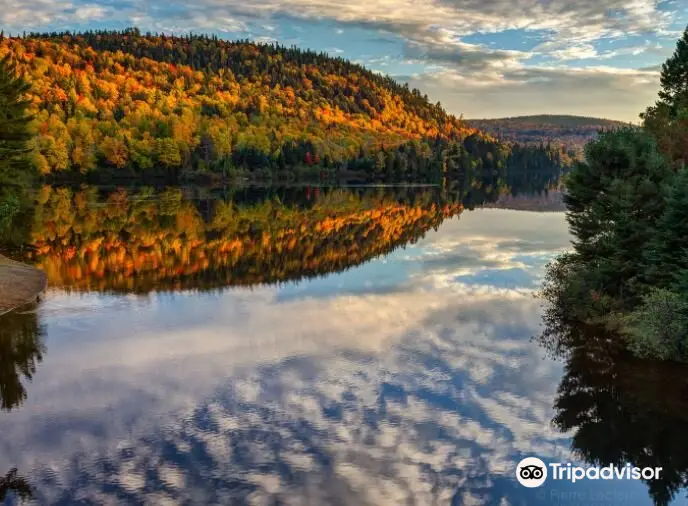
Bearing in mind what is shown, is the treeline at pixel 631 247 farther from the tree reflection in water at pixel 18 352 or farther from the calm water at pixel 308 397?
the tree reflection in water at pixel 18 352

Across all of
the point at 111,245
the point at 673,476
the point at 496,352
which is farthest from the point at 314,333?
the point at 111,245

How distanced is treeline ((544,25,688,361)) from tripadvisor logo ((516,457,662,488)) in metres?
8.82

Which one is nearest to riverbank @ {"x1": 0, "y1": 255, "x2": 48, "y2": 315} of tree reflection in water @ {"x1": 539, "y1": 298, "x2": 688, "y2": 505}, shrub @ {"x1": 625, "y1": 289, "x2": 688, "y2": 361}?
tree reflection in water @ {"x1": 539, "y1": 298, "x2": 688, "y2": 505}

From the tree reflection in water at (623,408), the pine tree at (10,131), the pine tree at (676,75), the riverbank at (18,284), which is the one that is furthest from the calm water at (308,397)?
the pine tree at (676,75)

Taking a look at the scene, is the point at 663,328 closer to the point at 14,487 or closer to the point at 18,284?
the point at 14,487

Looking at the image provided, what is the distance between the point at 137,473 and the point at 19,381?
9.42 m

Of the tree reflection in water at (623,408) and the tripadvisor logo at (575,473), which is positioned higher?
the tree reflection in water at (623,408)

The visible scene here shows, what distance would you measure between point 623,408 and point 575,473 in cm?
497

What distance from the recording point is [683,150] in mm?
45219

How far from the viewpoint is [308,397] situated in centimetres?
2423

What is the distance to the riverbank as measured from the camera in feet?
119

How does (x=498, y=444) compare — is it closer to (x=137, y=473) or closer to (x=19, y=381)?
(x=137, y=473)

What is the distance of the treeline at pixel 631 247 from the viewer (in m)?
26.8

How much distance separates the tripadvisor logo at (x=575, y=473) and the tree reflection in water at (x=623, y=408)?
29 centimetres
